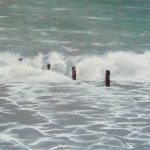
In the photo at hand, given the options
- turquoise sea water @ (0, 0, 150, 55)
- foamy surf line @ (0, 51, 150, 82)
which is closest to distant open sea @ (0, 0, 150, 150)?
foamy surf line @ (0, 51, 150, 82)

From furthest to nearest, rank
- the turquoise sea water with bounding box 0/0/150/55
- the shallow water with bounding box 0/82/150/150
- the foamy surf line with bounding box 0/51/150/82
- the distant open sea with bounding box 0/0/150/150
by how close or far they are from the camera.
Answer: the turquoise sea water with bounding box 0/0/150/55 → the foamy surf line with bounding box 0/51/150/82 → the distant open sea with bounding box 0/0/150/150 → the shallow water with bounding box 0/82/150/150

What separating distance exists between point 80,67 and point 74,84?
11461 mm

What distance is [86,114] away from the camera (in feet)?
60.6

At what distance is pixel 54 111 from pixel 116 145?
4568 mm

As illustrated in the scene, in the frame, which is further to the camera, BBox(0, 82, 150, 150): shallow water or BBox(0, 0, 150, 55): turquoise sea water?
BBox(0, 0, 150, 55): turquoise sea water

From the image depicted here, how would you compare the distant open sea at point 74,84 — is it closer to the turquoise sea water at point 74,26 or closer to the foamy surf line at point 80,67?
the foamy surf line at point 80,67

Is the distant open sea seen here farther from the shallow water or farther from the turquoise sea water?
the turquoise sea water

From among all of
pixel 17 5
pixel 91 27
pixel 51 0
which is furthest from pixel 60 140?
pixel 51 0

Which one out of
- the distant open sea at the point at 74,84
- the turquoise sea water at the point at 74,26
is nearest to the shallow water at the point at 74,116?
the distant open sea at the point at 74,84

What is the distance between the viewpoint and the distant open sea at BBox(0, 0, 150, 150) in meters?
15.7

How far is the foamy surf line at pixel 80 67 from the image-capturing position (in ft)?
95.1

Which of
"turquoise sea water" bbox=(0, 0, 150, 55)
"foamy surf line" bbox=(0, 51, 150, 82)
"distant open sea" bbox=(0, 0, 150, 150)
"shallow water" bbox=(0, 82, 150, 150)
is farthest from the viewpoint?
"turquoise sea water" bbox=(0, 0, 150, 55)

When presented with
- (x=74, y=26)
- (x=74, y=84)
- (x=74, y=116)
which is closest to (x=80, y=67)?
(x=74, y=84)

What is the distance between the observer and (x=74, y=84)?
25.0 metres
